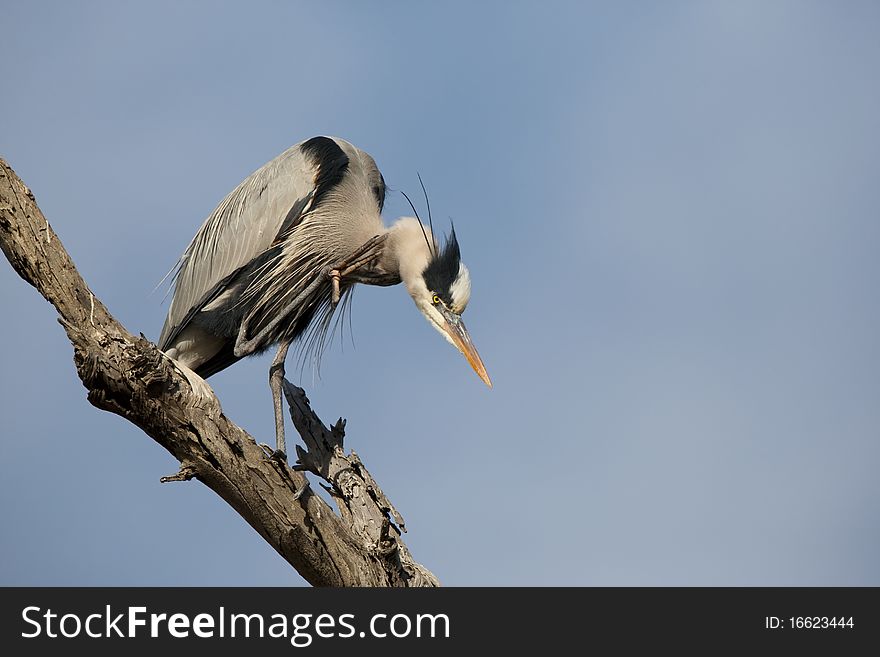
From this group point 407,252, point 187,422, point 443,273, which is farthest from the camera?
point 407,252

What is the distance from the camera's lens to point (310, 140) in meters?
6.96

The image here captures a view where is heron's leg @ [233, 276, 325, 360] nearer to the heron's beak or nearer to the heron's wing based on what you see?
the heron's wing

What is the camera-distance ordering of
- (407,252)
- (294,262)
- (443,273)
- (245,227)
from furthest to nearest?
(245,227), (294,262), (407,252), (443,273)

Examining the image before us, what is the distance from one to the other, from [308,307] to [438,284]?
908 millimetres

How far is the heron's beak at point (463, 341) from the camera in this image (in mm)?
6090

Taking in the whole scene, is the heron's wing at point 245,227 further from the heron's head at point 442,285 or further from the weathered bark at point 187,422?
the weathered bark at point 187,422

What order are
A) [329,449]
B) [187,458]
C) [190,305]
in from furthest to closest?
1. [190,305]
2. [329,449]
3. [187,458]

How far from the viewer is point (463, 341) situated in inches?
242

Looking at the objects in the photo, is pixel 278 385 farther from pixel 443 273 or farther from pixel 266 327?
pixel 443 273

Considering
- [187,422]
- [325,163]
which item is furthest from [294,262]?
[187,422]

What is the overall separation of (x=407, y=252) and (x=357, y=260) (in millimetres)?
374

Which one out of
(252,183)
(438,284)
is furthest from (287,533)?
(252,183)

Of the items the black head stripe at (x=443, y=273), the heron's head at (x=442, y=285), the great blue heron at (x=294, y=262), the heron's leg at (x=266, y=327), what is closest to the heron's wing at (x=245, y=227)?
the great blue heron at (x=294, y=262)
